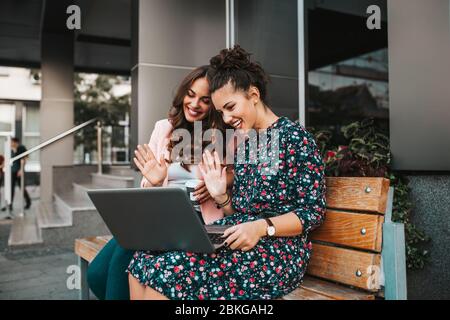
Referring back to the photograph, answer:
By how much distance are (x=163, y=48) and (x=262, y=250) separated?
3172mm

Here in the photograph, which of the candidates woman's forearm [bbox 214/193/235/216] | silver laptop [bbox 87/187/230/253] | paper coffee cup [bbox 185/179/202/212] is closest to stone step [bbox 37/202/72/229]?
paper coffee cup [bbox 185/179/202/212]

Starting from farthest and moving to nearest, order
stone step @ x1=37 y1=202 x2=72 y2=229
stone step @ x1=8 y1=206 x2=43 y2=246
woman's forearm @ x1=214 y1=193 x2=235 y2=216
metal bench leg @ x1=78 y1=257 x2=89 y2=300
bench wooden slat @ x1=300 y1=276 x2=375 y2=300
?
stone step @ x1=37 y1=202 x2=72 y2=229 < stone step @ x1=8 y1=206 x2=43 y2=246 < metal bench leg @ x1=78 y1=257 x2=89 y2=300 < woman's forearm @ x1=214 y1=193 x2=235 y2=216 < bench wooden slat @ x1=300 y1=276 x2=375 y2=300

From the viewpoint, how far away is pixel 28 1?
24.1 ft

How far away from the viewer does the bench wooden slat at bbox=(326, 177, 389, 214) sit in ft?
5.47

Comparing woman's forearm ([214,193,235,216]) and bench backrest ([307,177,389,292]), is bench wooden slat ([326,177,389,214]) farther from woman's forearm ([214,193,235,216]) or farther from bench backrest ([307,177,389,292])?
woman's forearm ([214,193,235,216])

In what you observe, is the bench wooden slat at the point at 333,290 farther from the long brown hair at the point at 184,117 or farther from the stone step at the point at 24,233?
the stone step at the point at 24,233

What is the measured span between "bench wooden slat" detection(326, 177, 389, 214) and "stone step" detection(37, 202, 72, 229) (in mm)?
4410

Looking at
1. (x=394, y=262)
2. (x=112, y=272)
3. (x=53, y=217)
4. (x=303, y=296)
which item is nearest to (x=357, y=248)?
(x=394, y=262)

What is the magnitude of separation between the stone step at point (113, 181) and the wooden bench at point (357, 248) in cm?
507

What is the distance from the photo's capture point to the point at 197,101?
230 centimetres

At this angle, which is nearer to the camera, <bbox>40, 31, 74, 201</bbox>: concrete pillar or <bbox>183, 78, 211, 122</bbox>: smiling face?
<bbox>183, 78, 211, 122</bbox>: smiling face

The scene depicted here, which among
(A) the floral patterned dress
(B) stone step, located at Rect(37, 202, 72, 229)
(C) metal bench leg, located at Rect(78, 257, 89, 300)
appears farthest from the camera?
(B) stone step, located at Rect(37, 202, 72, 229)
